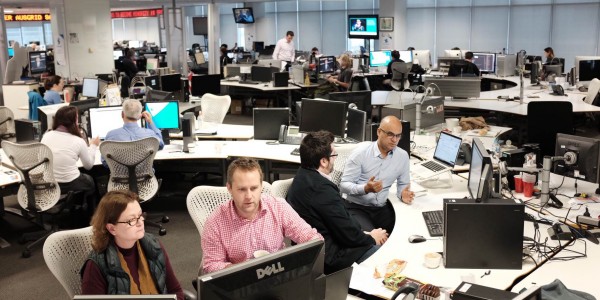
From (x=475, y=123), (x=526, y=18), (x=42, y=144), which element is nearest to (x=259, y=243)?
(x=42, y=144)

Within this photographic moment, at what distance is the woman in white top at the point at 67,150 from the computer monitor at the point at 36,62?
31.7 feet

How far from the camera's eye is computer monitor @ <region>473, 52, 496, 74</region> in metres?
13.1

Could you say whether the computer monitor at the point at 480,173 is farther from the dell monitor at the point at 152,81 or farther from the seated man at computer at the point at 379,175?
the dell monitor at the point at 152,81

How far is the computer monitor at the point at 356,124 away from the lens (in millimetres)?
6026

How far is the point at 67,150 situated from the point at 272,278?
3997 millimetres

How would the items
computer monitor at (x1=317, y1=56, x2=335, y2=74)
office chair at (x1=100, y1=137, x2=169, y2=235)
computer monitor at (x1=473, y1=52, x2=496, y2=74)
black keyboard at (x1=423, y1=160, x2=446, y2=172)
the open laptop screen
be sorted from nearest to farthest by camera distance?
the open laptop screen → black keyboard at (x1=423, y1=160, x2=446, y2=172) → office chair at (x1=100, y1=137, x2=169, y2=235) → computer monitor at (x1=317, y1=56, x2=335, y2=74) → computer monitor at (x1=473, y1=52, x2=496, y2=74)

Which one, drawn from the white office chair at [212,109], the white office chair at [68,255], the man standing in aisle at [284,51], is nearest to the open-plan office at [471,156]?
the white office chair at [212,109]

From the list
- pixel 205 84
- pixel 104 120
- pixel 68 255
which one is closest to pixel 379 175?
pixel 68 255

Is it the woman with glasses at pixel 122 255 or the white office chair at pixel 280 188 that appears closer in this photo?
the woman with glasses at pixel 122 255

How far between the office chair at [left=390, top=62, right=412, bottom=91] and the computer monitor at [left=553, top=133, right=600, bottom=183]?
800cm

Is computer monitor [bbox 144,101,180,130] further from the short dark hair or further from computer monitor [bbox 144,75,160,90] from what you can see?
the short dark hair

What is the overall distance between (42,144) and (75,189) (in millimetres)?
615

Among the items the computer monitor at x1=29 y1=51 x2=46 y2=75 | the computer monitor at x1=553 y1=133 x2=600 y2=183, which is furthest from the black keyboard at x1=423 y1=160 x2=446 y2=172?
the computer monitor at x1=29 y1=51 x2=46 y2=75

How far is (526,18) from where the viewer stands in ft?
51.4
